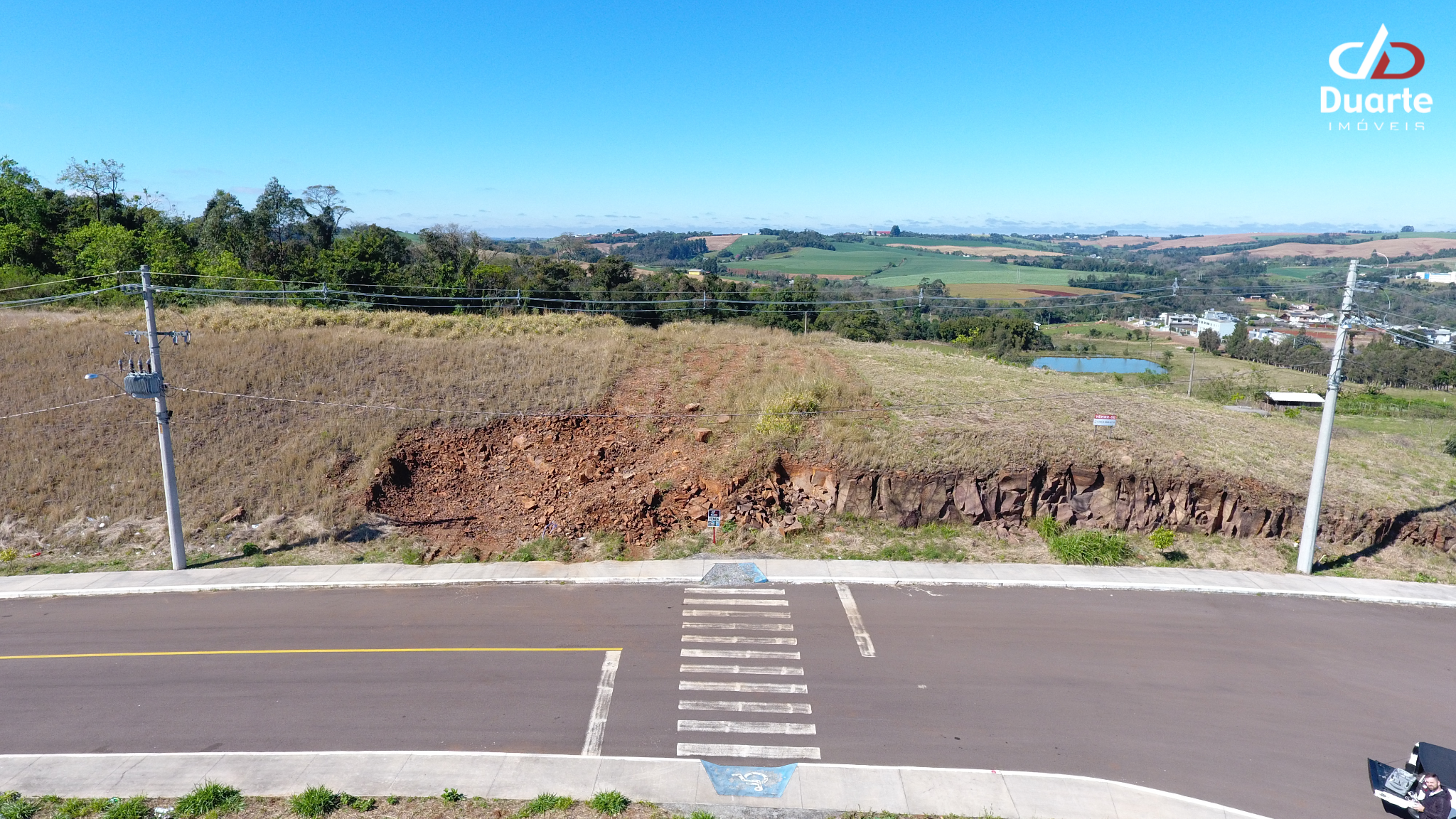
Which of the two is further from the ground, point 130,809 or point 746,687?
point 130,809

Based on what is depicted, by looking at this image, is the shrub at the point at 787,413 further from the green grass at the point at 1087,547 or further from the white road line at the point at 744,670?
the white road line at the point at 744,670

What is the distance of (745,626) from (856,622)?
2.31 m

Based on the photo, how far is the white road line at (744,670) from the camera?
41.8 ft

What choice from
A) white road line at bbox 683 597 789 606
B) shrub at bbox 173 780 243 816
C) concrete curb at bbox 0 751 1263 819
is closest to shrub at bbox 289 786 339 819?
concrete curb at bbox 0 751 1263 819

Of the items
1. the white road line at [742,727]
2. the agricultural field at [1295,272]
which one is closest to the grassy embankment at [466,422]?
the white road line at [742,727]

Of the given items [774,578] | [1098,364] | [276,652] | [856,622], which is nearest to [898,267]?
[1098,364]

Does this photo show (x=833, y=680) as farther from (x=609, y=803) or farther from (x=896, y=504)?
(x=896, y=504)

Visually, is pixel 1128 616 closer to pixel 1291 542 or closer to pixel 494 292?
pixel 1291 542

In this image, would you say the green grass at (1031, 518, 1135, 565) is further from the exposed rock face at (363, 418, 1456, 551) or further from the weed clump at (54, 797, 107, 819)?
the weed clump at (54, 797, 107, 819)

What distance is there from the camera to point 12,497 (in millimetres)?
19812

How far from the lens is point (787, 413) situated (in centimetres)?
2184

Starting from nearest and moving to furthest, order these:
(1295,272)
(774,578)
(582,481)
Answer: (774,578), (582,481), (1295,272)

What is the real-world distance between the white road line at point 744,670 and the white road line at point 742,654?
0.99 ft

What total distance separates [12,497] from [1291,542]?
35434mm
